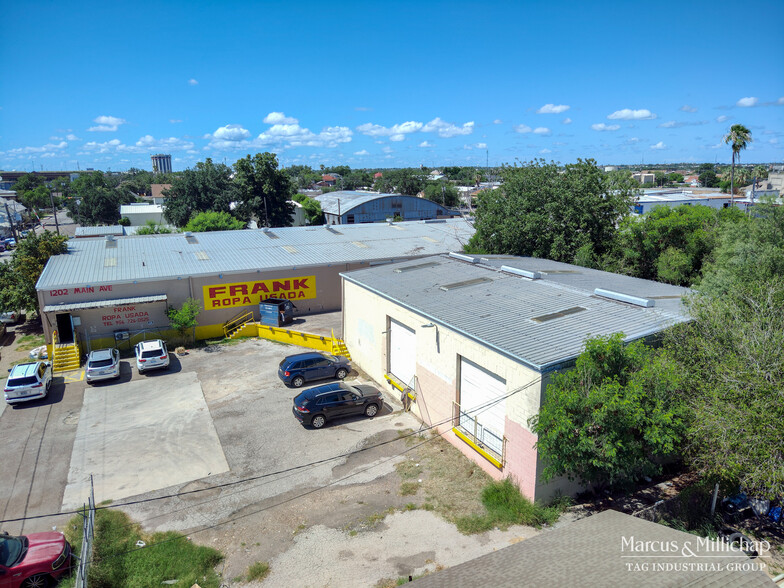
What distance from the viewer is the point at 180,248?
111ft

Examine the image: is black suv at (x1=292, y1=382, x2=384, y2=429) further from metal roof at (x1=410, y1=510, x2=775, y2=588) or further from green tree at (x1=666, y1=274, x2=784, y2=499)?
green tree at (x1=666, y1=274, x2=784, y2=499)

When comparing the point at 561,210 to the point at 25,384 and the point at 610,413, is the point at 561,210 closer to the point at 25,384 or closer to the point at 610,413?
the point at 610,413

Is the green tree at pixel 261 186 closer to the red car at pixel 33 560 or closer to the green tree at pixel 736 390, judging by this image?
the red car at pixel 33 560

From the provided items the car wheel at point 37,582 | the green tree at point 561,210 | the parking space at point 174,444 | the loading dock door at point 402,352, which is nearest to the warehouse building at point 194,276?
the parking space at point 174,444

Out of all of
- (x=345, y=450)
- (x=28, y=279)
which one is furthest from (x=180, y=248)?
(x=345, y=450)

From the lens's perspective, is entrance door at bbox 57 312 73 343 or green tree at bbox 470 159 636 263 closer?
entrance door at bbox 57 312 73 343

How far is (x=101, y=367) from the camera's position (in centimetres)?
2294

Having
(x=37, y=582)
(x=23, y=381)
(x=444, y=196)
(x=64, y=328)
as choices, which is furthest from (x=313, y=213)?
(x=37, y=582)

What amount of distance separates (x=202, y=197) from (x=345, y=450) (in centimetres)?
5050

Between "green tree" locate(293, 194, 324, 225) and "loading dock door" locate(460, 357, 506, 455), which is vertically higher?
"green tree" locate(293, 194, 324, 225)

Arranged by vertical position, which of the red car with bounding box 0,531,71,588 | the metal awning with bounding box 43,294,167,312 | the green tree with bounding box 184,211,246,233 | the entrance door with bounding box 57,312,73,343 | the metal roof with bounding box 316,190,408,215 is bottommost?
the red car with bounding box 0,531,71,588

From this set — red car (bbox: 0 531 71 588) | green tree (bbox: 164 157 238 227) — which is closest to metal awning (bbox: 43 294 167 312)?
red car (bbox: 0 531 71 588)

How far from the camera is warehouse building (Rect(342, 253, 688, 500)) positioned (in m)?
14.2

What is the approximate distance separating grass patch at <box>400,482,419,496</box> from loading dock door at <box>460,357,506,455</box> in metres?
2.72
